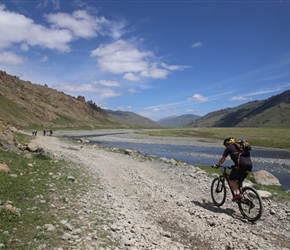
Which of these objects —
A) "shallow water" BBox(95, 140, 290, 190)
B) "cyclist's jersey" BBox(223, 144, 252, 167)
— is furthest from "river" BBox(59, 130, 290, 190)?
"cyclist's jersey" BBox(223, 144, 252, 167)

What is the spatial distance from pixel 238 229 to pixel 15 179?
11.2 m

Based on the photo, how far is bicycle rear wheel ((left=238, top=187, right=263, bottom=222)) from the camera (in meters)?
12.1

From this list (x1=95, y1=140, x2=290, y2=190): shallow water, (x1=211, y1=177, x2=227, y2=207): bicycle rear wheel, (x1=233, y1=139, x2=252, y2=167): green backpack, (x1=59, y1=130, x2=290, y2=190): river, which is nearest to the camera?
(x1=233, y1=139, x2=252, y2=167): green backpack

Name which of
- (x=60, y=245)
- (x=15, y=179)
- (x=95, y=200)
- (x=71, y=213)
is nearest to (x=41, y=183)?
(x=15, y=179)

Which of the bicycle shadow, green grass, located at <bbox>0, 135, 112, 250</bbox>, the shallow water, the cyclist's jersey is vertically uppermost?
the cyclist's jersey

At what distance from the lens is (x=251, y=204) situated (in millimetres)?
12312

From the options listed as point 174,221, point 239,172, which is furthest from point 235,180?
point 174,221

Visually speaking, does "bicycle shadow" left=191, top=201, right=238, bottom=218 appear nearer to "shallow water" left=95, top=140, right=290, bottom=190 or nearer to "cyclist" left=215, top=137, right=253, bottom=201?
"cyclist" left=215, top=137, right=253, bottom=201

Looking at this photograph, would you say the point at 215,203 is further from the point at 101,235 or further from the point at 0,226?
the point at 0,226

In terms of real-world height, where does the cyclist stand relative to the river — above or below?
above

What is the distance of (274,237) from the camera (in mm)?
10867

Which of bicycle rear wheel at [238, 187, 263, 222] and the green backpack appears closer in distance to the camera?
bicycle rear wheel at [238, 187, 263, 222]

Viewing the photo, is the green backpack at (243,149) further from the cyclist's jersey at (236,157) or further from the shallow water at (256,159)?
the shallow water at (256,159)

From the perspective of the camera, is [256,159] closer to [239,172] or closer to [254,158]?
[254,158]
